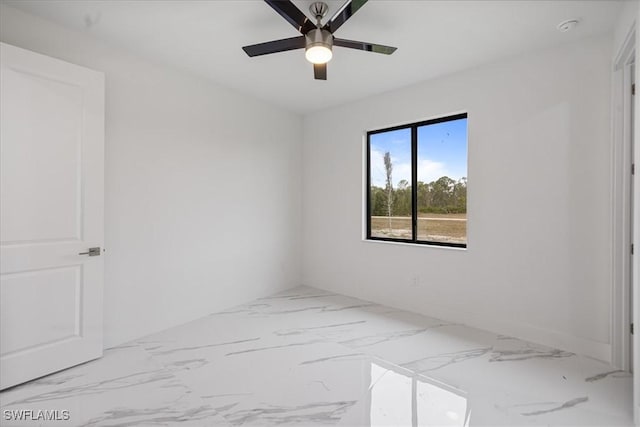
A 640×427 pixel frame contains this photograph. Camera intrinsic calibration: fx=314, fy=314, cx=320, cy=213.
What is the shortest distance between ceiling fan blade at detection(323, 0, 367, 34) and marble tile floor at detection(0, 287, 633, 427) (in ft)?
7.97

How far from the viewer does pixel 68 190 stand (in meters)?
2.39

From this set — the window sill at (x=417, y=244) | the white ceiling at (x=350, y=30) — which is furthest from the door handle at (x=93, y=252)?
the window sill at (x=417, y=244)

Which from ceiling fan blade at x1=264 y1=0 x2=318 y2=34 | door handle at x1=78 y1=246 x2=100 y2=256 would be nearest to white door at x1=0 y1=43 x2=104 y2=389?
door handle at x1=78 y1=246 x2=100 y2=256

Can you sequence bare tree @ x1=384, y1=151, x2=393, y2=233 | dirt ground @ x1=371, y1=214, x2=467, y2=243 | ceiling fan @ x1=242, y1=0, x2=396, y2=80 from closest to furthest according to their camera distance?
ceiling fan @ x1=242, y1=0, x2=396, y2=80, dirt ground @ x1=371, y1=214, x2=467, y2=243, bare tree @ x1=384, y1=151, x2=393, y2=233

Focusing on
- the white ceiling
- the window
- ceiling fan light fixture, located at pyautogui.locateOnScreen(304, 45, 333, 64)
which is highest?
the white ceiling

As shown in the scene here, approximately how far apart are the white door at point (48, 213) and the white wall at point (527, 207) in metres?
3.01

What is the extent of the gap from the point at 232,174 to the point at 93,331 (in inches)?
81.5

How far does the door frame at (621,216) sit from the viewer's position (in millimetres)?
2357

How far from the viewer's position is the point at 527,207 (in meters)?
2.88

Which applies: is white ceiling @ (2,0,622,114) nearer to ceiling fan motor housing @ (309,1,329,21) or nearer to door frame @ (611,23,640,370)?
ceiling fan motor housing @ (309,1,329,21)

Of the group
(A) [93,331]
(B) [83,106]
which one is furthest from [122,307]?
(B) [83,106]

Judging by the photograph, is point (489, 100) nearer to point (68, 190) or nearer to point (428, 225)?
point (428, 225)

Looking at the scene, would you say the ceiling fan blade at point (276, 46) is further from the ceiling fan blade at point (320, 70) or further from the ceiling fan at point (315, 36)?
the ceiling fan blade at point (320, 70)

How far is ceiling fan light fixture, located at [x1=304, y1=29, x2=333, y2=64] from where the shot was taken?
2.11m
